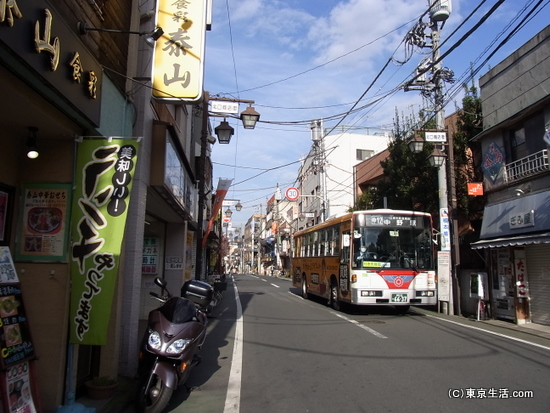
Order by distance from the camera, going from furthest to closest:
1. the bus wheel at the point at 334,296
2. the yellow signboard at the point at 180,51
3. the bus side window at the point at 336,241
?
the bus wheel at the point at 334,296
the bus side window at the point at 336,241
the yellow signboard at the point at 180,51

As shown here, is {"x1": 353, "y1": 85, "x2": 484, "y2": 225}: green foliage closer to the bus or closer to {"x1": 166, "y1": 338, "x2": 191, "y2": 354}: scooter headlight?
the bus

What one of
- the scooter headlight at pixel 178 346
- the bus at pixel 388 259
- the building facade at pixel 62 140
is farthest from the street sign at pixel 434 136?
the scooter headlight at pixel 178 346

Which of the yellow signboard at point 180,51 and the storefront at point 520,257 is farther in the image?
the storefront at point 520,257

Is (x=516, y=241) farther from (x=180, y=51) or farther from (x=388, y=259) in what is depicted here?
(x=180, y=51)

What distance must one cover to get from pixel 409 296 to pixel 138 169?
9306 millimetres

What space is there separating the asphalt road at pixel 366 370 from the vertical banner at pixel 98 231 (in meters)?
1.58

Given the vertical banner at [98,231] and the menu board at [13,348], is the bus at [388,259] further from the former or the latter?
the menu board at [13,348]

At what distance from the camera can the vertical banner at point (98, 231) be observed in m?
4.77

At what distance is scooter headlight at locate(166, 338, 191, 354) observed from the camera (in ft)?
16.0

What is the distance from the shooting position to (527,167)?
40.2ft

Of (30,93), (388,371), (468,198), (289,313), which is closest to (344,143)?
(468,198)

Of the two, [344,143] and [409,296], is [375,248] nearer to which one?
[409,296]

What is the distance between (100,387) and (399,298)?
956 centimetres

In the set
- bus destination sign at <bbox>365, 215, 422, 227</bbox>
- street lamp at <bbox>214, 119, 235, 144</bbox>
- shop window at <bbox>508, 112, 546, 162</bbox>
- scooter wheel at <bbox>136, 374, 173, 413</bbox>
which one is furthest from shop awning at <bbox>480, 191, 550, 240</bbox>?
scooter wheel at <bbox>136, 374, 173, 413</bbox>
